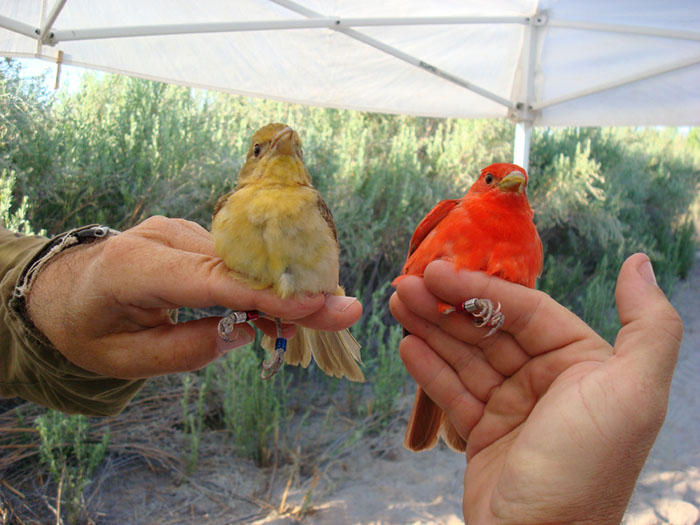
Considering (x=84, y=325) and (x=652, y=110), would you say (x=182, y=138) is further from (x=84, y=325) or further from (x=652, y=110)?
(x=652, y=110)

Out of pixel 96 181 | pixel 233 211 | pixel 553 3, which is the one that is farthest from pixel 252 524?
pixel 553 3

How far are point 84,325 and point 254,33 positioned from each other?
294cm

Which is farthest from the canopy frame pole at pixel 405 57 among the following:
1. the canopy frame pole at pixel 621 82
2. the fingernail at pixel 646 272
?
the fingernail at pixel 646 272

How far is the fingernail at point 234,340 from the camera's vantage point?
1.78 meters

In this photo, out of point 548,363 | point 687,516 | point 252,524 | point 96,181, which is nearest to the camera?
point 548,363

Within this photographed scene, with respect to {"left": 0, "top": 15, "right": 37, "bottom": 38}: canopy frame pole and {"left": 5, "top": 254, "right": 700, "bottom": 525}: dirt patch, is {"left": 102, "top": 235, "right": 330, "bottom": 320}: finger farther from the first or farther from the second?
{"left": 5, "top": 254, "right": 700, "bottom": 525}: dirt patch

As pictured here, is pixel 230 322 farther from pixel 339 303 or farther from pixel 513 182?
pixel 513 182

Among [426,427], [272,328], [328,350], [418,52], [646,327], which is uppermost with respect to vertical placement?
[418,52]

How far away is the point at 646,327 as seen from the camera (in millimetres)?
1541

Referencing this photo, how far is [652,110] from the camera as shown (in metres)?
4.48

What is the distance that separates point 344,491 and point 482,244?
3.11 meters

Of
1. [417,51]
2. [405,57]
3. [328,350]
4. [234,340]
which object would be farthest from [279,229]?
[417,51]

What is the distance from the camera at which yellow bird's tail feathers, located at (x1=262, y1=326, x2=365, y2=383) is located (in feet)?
6.93

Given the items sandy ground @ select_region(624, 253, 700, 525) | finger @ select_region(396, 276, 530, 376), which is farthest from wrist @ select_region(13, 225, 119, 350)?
sandy ground @ select_region(624, 253, 700, 525)
